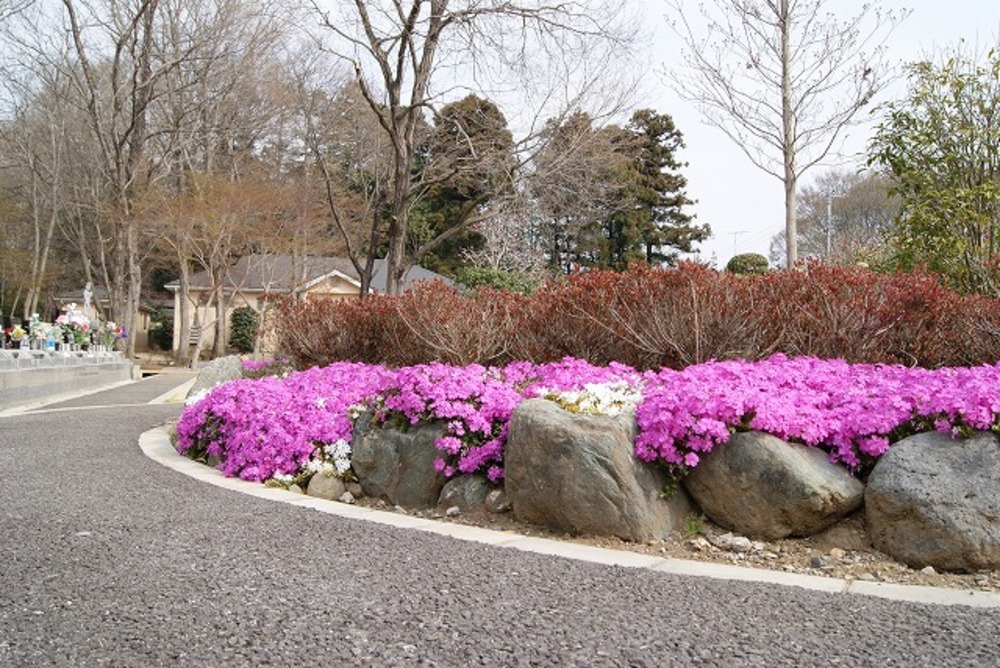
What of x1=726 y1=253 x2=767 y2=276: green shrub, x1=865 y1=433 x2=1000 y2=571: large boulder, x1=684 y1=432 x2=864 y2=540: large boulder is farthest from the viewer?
x1=726 y1=253 x2=767 y2=276: green shrub

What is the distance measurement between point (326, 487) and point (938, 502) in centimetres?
336

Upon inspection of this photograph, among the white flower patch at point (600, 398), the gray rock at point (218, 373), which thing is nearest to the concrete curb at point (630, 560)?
the white flower patch at point (600, 398)

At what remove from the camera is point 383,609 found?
264 cm

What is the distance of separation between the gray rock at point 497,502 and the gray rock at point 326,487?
113 cm

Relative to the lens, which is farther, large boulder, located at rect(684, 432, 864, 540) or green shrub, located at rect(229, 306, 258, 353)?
green shrub, located at rect(229, 306, 258, 353)

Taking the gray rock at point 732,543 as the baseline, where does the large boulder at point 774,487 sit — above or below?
above

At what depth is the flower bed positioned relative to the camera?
3.77 metres

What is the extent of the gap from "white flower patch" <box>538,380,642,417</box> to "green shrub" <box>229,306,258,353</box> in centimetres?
2934

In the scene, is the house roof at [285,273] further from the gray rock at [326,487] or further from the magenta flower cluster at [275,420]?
the gray rock at [326,487]

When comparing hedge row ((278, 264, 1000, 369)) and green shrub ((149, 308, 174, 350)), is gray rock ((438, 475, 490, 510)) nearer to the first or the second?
hedge row ((278, 264, 1000, 369))

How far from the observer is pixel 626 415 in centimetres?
405

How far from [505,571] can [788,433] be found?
155 centimetres

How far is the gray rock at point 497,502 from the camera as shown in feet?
14.2

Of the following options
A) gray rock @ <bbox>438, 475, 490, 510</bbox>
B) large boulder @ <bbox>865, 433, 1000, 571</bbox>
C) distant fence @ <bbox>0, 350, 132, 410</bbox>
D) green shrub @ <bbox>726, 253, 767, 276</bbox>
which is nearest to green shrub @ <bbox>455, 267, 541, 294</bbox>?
green shrub @ <bbox>726, 253, 767, 276</bbox>
